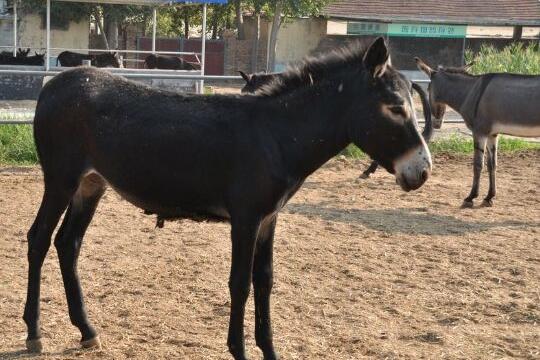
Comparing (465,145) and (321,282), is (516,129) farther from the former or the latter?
(321,282)

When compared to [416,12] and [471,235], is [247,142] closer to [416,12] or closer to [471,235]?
[471,235]

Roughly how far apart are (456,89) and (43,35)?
77.2 feet

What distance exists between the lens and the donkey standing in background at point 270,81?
5742mm

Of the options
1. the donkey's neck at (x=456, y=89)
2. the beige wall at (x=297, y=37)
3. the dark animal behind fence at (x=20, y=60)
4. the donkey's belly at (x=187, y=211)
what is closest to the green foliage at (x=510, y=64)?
the donkey's neck at (x=456, y=89)

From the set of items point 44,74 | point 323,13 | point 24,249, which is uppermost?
point 323,13

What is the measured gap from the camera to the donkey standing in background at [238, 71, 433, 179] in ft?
18.8

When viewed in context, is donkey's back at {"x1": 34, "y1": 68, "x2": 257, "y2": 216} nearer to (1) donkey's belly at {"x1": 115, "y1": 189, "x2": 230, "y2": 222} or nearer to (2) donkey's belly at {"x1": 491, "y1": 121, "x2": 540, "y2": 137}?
(1) donkey's belly at {"x1": 115, "y1": 189, "x2": 230, "y2": 222}

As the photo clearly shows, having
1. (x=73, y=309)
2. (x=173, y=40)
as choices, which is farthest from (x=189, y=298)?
(x=173, y=40)

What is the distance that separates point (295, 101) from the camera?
4.37 metres

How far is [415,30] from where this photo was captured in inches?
1314

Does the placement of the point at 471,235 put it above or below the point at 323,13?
below

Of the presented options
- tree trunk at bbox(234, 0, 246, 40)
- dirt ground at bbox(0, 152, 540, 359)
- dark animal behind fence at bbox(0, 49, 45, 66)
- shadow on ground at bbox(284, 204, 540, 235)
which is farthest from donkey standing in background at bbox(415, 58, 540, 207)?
tree trunk at bbox(234, 0, 246, 40)

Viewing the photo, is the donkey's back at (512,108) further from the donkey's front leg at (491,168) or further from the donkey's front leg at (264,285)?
the donkey's front leg at (264,285)

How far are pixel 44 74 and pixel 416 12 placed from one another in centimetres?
2576
